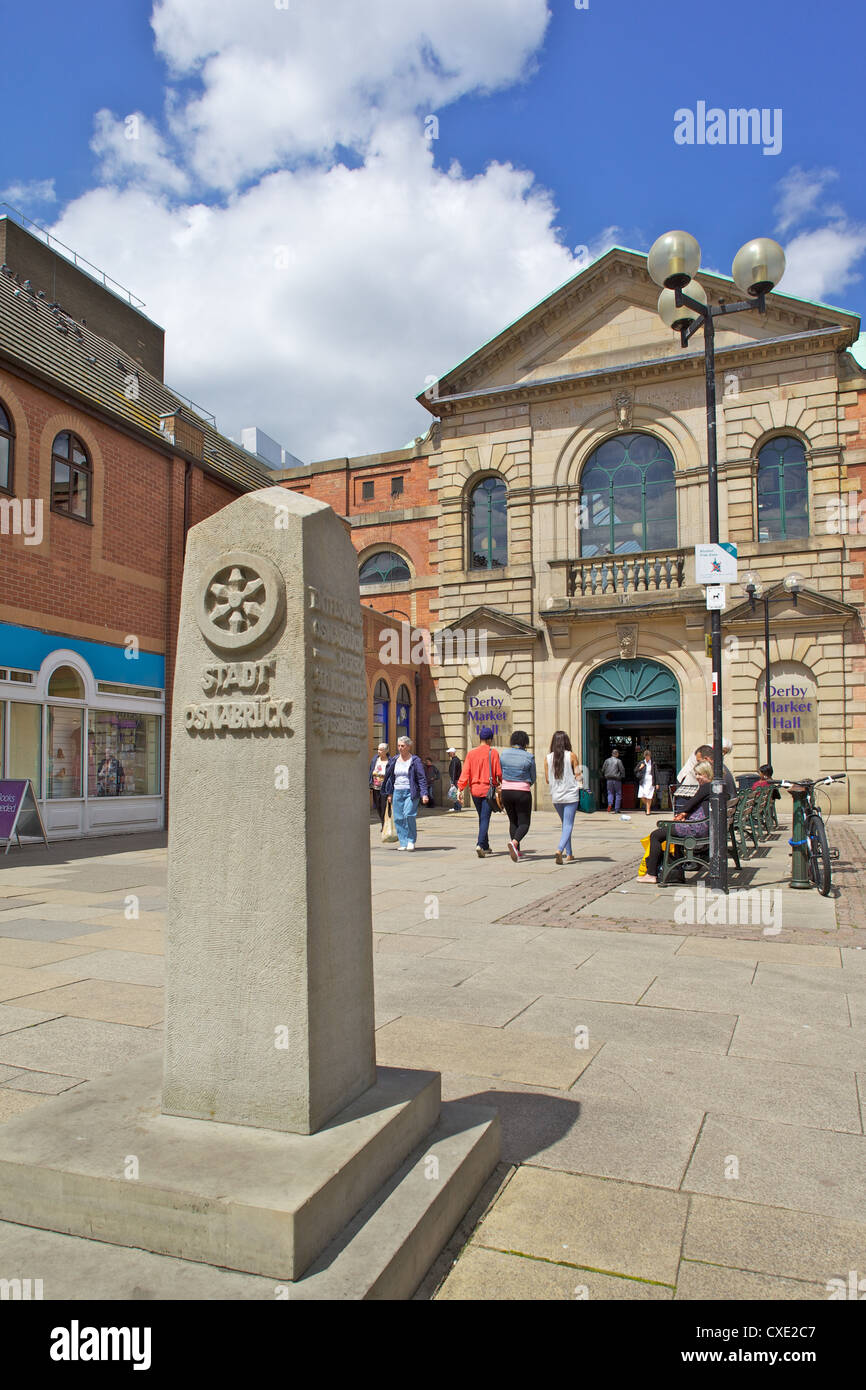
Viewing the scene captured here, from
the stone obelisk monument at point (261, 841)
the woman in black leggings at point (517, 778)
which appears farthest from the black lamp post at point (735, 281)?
the stone obelisk monument at point (261, 841)

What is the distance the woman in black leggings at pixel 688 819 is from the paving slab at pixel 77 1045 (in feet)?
23.3

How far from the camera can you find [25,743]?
15758 mm

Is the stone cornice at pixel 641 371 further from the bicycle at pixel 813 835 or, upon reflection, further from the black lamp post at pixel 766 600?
the bicycle at pixel 813 835

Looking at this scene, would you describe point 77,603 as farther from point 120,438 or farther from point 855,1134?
point 855,1134

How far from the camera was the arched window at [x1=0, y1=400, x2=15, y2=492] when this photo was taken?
1544 centimetres

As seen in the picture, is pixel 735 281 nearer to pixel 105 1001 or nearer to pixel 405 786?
pixel 405 786

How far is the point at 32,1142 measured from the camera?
9.06 ft

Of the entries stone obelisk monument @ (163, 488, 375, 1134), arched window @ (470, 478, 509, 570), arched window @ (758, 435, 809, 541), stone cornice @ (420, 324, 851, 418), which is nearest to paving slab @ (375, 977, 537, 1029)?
stone obelisk monument @ (163, 488, 375, 1134)

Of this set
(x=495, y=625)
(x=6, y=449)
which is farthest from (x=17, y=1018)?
(x=495, y=625)

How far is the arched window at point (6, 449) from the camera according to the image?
50.6 ft

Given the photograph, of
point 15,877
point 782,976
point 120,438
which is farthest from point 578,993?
point 120,438

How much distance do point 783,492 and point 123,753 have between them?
18114mm

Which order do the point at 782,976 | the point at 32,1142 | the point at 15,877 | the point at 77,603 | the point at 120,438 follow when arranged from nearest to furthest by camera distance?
1. the point at 32,1142
2. the point at 782,976
3. the point at 15,877
4. the point at 77,603
5. the point at 120,438
